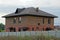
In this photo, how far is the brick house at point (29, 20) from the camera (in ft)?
187

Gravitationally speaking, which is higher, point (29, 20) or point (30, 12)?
point (30, 12)

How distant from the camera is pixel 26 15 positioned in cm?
5653

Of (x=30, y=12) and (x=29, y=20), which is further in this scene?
(x=30, y=12)

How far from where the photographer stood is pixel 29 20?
56.8 meters

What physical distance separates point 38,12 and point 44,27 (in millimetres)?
Result: 4288

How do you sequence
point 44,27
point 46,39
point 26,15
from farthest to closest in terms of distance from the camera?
point 44,27 < point 26,15 < point 46,39

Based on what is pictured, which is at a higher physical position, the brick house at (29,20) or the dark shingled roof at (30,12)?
the dark shingled roof at (30,12)

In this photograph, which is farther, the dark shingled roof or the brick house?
the brick house

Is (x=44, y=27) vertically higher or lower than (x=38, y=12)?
lower

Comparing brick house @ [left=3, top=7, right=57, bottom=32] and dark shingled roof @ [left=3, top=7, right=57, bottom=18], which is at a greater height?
dark shingled roof @ [left=3, top=7, right=57, bottom=18]

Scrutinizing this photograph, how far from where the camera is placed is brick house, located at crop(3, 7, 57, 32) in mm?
56969

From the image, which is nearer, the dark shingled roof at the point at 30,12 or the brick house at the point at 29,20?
the dark shingled roof at the point at 30,12

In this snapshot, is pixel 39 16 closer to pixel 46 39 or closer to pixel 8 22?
pixel 8 22

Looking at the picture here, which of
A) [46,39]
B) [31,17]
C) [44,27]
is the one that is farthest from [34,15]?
[46,39]
